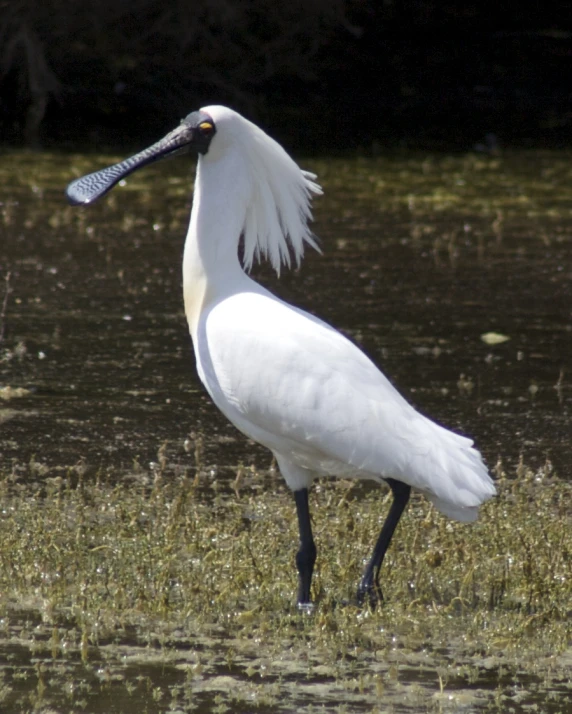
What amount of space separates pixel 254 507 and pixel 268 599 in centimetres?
106

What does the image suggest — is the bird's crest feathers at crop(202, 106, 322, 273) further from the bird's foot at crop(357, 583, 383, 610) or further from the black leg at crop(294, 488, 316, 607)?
the bird's foot at crop(357, 583, 383, 610)

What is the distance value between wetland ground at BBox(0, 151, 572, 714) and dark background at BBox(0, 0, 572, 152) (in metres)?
5.66

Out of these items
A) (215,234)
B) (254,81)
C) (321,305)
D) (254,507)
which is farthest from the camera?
(254,81)

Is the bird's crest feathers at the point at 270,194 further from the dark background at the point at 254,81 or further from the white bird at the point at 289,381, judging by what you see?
the dark background at the point at 254,81

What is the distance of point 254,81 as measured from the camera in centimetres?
1852

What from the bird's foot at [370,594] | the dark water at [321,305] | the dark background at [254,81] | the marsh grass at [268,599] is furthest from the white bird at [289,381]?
the dark background at [254,81]

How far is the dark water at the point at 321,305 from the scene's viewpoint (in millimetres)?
7117

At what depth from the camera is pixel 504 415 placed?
7445 millimetres

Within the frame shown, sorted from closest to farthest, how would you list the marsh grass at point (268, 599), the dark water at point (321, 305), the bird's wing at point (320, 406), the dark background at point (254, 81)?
the marsh grass at point (268, 599) → the bird's wing at point (320, 406) → the dark water at point (321, 305) → the dark background at point (254, 81)

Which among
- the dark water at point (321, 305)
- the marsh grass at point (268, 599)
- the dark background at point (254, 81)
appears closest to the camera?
the marsh grass at point (268, 599)

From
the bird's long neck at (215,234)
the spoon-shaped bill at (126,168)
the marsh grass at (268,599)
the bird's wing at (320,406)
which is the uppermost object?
the spoon-shaped bill at (126,168)

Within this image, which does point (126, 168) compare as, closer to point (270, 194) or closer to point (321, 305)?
point (270, 194)

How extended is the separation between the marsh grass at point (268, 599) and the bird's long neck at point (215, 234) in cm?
91

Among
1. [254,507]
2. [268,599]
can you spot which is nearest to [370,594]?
[268,599]
